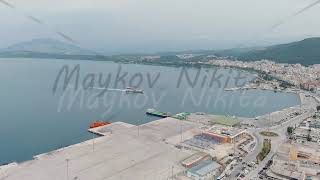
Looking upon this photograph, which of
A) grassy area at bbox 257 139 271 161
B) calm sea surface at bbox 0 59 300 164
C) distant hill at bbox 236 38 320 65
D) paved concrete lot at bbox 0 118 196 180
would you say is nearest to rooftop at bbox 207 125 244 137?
grassy area at bbox 257 139 271 161

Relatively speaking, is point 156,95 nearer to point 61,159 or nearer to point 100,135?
point 100,135

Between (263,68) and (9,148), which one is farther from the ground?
(263,68)

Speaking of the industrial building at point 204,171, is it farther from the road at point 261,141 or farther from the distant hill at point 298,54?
the distant hill at point 298,54

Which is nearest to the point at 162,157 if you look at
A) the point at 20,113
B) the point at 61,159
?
the point at 61,159

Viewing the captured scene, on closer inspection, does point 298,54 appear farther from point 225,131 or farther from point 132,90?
point 225,131

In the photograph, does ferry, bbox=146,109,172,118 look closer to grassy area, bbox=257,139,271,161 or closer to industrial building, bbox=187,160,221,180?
grassy area, bbox=257,139,271,161

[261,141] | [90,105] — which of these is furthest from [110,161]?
[90,105]
